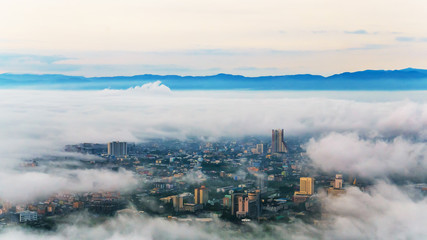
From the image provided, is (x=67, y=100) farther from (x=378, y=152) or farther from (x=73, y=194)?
(x=378, y=152)

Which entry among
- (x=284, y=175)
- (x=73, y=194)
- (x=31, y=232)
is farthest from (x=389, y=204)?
(x=31, y=232)

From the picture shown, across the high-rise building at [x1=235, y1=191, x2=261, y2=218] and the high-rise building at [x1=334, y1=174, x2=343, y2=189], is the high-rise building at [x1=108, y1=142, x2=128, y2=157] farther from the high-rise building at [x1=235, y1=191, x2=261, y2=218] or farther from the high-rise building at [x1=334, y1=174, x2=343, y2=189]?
the high-rise building at [x1=334, y1=174, x2=343, y2=189]

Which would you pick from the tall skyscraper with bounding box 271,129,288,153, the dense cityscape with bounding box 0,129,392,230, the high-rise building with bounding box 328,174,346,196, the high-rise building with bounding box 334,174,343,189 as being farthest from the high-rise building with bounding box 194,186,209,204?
the high-rise building with bounding box 334,174,343,189

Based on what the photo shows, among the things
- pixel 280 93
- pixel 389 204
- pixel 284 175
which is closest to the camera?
pixel 389 204

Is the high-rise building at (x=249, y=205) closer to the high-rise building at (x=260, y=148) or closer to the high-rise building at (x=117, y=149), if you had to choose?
the high-rise building at (x=260, y=148)

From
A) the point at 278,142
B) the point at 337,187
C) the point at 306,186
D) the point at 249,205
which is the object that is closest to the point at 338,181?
the point at 337,187

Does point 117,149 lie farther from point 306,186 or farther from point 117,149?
point 306,186

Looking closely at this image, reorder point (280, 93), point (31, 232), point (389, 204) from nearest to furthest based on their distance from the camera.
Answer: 1. point (31, 232)
2. point (389, 204)
3. point (280, 93)
